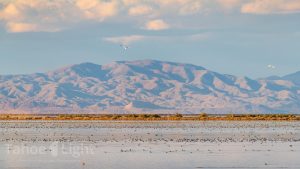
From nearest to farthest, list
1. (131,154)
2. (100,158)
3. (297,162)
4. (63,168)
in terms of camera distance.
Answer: (63,168), (297,162), (100,158), (131,154)

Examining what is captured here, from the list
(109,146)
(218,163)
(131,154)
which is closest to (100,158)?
(131,154)

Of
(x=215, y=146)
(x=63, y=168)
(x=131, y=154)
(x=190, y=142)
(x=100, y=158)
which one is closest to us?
(x=63, y=168)

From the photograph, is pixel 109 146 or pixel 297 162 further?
pixel 109 146

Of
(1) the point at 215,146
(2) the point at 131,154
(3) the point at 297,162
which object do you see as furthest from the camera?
(1) the point at 215,146

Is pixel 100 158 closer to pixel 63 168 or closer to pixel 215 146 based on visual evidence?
pixel 63 168

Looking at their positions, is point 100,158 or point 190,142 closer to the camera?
point 100,158

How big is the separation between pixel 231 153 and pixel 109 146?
438 inches

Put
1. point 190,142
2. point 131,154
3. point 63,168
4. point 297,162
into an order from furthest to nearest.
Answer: point 190,142
point 131,154
point 297,162
point 63,168

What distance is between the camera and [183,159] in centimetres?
4394

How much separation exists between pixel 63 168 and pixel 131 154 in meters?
9.42

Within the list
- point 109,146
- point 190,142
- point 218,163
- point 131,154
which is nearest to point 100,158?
point 131,154

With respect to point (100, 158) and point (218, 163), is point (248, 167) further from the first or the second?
point (100, 158)

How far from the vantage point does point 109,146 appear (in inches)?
2195

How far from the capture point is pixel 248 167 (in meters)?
39.2
